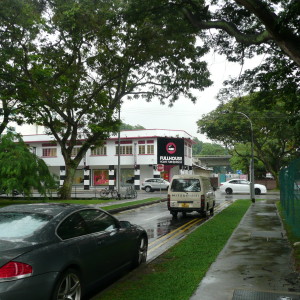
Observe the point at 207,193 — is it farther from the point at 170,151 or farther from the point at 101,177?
the point at 101,177

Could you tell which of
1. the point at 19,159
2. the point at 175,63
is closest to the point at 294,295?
the point at 175,63

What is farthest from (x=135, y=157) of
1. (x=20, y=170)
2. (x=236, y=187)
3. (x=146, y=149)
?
(x=20, y=170)

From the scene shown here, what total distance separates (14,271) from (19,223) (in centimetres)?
105

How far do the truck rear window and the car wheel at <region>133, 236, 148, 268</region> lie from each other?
872 cm

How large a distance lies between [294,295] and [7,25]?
60.3ft

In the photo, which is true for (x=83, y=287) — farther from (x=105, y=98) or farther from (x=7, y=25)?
(x=105, y=98)

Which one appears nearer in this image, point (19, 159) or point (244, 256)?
point (244, 256)

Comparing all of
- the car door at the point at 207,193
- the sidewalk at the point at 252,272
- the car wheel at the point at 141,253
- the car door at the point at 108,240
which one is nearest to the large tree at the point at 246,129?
the car door at the point at 207,193

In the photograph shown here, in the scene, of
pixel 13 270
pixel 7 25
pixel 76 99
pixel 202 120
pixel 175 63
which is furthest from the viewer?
pixel 202 120

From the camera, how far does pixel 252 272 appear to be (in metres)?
6.55

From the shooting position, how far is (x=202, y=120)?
43.2 meters

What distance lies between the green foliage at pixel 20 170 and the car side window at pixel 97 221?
14462 mm

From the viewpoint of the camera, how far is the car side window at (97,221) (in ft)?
18.4

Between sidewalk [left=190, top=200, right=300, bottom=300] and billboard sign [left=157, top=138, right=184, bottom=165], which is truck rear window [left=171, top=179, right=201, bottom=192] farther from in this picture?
billboard sign [left=157, top=138, right=184, bottom=165]
